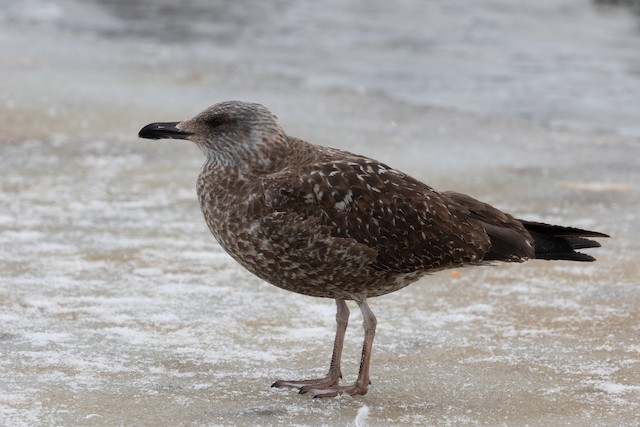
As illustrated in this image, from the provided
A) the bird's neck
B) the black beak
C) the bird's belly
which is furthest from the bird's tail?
the black beak

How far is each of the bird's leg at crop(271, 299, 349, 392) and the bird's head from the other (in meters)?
0.86

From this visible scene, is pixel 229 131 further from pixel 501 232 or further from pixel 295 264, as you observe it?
pixel 501 232

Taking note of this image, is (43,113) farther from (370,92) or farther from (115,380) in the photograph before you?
(115,380)

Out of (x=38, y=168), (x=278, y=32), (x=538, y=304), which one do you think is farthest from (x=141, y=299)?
(x=278, y=32)

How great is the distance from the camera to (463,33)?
16703 millimetres

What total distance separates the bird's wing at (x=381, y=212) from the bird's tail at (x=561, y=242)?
30cm

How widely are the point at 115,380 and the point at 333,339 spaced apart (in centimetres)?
124

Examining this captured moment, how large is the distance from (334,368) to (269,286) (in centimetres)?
150

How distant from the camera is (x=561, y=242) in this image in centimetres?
549

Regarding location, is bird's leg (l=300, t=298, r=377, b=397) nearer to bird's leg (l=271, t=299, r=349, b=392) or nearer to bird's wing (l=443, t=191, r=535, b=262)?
bird's leg (l=271, t=299, r=349, b=392)

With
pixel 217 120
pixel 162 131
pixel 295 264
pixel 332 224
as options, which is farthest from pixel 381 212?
pixel 162 131

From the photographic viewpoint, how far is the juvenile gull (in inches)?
197

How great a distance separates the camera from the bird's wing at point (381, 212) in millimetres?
5066

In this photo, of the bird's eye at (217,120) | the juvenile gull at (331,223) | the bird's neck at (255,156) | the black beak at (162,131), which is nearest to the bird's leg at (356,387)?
the juvenile gull at (331,223)
